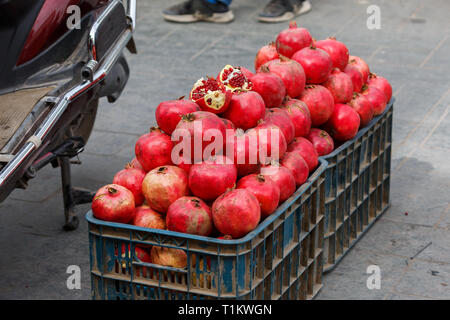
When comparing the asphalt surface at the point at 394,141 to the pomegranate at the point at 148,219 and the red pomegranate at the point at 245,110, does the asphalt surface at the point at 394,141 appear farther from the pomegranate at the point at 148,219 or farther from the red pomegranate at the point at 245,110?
the red pomegranate at the point at 245,110

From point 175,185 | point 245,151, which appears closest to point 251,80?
point 245,151

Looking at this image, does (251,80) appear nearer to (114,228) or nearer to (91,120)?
(114,228)

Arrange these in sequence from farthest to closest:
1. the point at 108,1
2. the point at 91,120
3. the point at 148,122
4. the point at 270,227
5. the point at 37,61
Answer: the point at 148,122 → the point at 91,120 → the point at 108,1 → the point at 37,61 → the point at 270,227

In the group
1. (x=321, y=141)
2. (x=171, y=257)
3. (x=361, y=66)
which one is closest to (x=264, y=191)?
(x=171, y=257)

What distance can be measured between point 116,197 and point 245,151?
0.59m

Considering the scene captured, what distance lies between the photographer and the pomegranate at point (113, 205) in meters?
3.09

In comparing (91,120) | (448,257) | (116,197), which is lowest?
(448,257)

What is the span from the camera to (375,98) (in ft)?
14.5

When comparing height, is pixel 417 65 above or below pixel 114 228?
below

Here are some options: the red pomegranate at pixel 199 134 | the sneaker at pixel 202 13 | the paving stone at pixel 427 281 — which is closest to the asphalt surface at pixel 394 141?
the paving stone at pixel 427 281

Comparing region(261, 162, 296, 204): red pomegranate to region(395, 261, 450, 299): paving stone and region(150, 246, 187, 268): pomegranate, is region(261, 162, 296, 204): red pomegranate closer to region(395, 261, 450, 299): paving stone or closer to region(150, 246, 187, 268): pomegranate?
region(150, 246, 187, 268): pomegranate

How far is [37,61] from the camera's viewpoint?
13.5 ft

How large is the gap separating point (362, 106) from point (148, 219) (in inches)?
62.8

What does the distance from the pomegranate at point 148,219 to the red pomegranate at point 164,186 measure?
0.09 feet
